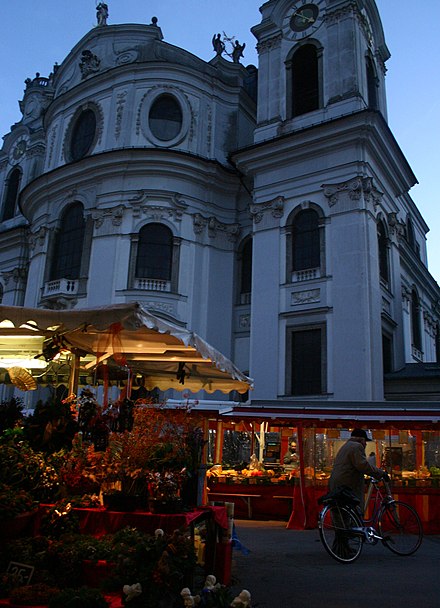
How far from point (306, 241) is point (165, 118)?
30.5ft

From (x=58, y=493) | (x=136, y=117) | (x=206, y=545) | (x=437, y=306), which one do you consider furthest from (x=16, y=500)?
(x=437, y=306)

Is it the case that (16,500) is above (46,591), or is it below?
above

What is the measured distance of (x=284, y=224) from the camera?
2178cm

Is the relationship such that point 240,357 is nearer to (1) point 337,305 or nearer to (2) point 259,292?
(2) point 259,292

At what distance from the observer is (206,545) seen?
21.2 feet

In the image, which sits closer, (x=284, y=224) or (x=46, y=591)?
(x=46, y=591)

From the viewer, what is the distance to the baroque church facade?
20.0 meters

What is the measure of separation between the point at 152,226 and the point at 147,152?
3.13 m

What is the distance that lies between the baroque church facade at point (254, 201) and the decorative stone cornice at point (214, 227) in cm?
10

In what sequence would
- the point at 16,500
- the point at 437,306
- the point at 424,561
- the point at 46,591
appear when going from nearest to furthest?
the point at 46,591, the point at 16,500, the point at 424,561, the point at 437,306

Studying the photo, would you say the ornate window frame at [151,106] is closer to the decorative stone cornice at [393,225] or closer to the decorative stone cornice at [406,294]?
the decorative stone cornice at [393,225]

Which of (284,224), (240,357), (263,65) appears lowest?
(240,357)

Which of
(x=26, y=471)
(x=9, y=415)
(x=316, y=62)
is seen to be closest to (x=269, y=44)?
(x=316, y=62)

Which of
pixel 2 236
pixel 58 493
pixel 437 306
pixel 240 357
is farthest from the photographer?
pixel 437 306
